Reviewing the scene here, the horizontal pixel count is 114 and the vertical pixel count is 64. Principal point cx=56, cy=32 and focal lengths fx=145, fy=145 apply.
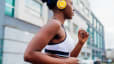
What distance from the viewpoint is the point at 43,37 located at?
Answer: 1188 mm

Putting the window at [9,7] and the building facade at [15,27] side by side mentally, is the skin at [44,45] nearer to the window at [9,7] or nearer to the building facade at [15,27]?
the building facade at [15,27]

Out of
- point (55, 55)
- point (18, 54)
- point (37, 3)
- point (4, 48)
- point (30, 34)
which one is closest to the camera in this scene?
point (55, 55)

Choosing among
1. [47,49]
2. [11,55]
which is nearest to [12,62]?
[11,55]

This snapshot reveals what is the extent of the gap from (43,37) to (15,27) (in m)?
6.15

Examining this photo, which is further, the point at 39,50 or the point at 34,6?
the point at 34,6

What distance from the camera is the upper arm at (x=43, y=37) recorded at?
1168 mm

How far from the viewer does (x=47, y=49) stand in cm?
136

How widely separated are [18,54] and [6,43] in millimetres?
975

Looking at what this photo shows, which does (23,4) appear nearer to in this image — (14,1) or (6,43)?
(14,1)

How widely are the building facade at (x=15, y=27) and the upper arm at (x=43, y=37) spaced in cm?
561

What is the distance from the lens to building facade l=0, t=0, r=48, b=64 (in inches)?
253

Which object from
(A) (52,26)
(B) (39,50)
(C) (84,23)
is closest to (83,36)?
(A) (52,26)

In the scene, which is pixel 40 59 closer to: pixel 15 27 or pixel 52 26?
pixel 52 26

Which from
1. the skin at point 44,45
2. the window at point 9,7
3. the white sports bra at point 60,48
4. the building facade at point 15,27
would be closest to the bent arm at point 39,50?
the skin at point 44,45
